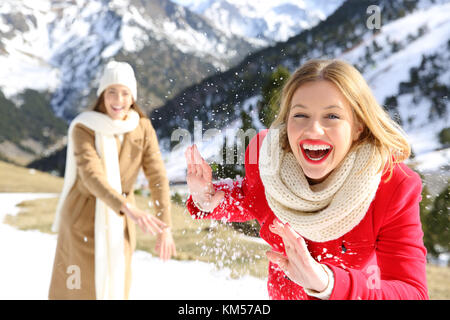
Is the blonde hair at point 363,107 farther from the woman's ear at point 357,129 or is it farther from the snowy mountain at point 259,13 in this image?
the snowy mountain at point 259,13

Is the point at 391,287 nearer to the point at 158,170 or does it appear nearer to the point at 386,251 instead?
the point at 386,251

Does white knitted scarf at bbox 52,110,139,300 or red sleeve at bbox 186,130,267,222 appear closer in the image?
red sleeve at bbox 186,130,267,222

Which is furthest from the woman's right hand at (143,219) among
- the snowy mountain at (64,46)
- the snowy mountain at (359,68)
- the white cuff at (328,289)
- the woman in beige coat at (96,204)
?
the snowy mountain at (64,46)

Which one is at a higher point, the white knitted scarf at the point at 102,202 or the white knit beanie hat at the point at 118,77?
the white knit beanie hat at the point at 118,77

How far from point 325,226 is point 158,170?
1.81ft

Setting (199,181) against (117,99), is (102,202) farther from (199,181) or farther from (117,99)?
(199,181)

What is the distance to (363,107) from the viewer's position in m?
0.39

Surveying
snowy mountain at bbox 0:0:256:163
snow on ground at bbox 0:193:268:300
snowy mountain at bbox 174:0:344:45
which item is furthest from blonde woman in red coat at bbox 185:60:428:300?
snowy mountain at bbox 0:0:256:163

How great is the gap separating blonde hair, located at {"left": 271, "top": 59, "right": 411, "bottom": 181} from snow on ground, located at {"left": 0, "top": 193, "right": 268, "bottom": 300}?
0.95 m

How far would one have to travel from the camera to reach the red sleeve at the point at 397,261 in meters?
0.31

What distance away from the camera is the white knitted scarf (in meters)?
0.87

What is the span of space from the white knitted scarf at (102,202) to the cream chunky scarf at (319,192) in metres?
0.51

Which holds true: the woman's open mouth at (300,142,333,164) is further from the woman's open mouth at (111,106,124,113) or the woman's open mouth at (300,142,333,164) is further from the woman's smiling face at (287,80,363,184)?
the woman's open mouth at (111,106,124,113)

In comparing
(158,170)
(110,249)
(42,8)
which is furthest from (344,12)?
(42,8)
